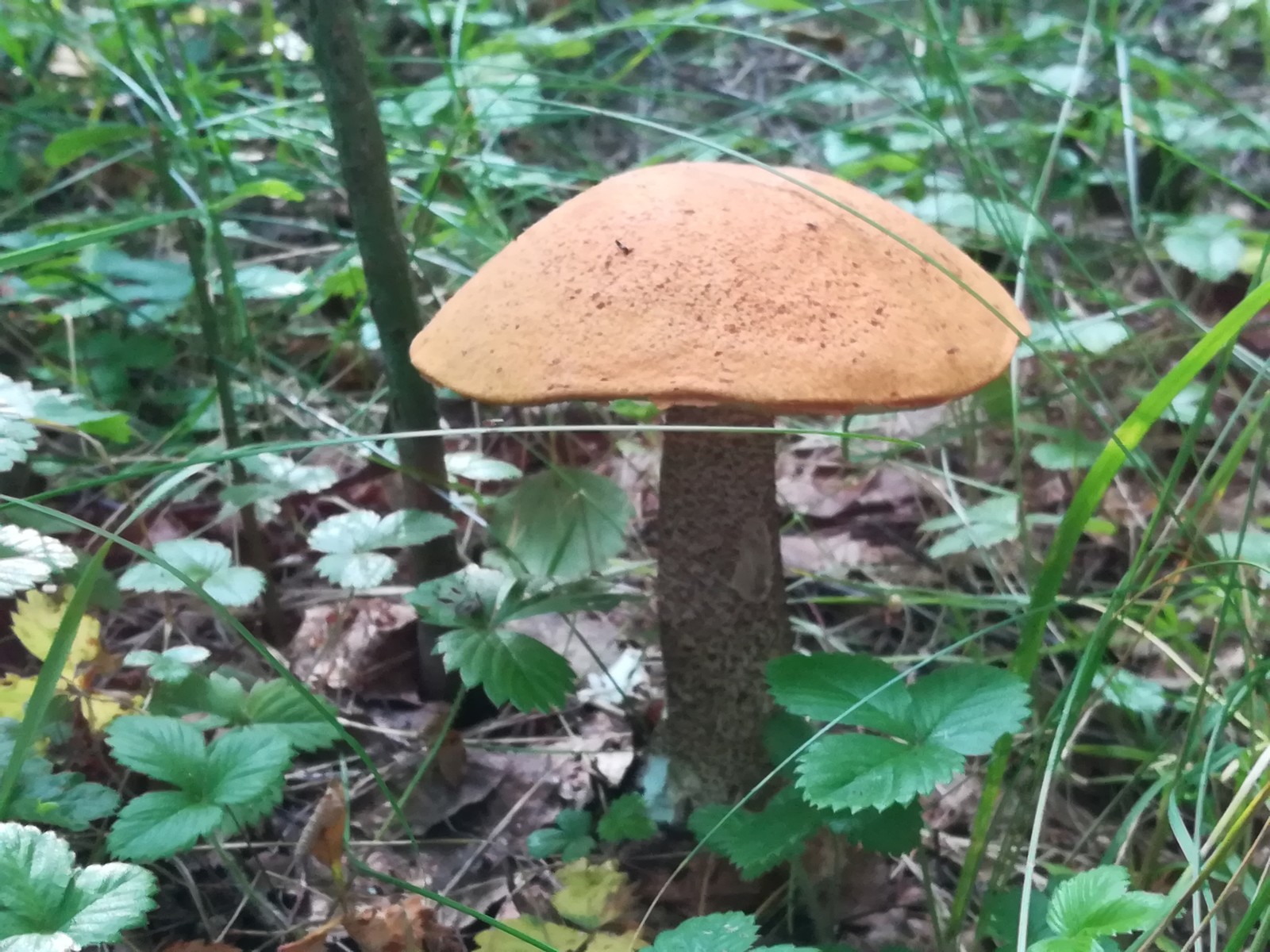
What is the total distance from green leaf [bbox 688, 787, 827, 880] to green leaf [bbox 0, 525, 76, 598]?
709 millimetres

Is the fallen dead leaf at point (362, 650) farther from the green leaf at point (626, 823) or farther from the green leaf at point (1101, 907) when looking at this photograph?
the green leaf at point (1101, 907)

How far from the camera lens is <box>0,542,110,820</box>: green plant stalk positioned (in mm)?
738

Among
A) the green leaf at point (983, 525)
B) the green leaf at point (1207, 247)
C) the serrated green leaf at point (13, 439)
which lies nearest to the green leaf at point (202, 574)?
the serrated green leaf at point (13, 439)

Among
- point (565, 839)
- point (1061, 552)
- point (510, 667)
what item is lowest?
point (565, 839)

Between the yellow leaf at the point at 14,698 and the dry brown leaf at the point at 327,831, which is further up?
the yellow leaf at the point at 14,698

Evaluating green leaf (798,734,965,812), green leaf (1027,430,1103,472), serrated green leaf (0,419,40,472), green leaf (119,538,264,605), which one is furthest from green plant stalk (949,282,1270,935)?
serrated green leaf (0,419,40,472)

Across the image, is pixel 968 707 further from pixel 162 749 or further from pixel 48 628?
pixel 48 628

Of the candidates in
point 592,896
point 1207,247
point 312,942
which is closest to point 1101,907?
Result: point 592,896

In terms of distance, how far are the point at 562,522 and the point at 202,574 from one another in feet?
1.46

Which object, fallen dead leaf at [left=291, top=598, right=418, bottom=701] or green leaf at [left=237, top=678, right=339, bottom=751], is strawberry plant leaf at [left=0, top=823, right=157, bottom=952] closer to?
green leaf at [left=237, top=678, right=339, bottom=751]

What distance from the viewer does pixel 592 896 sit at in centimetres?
97

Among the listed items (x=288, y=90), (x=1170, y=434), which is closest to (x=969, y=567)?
(x=1170, y=434)

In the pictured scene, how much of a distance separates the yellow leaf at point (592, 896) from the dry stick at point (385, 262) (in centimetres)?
30

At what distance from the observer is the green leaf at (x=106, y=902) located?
681 mm
